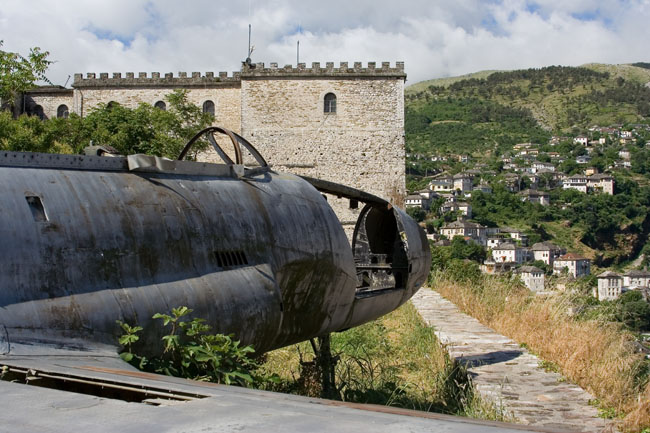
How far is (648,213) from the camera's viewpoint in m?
149

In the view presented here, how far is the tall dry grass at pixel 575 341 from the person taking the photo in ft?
24.4

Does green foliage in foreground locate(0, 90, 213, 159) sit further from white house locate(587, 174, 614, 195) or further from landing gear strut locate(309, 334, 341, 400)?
white house locate(587, 174, 614, 195)

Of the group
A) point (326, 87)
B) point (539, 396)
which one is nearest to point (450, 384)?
point (539, 396)

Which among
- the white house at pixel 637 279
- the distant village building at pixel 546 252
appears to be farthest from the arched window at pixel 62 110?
the distant village building at pixel 546 252

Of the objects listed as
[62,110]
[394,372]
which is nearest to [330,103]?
[62,110]

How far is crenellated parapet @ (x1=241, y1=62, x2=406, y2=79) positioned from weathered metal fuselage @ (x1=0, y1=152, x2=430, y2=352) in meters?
38.0

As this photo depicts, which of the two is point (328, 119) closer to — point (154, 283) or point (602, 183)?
point (154, 283)

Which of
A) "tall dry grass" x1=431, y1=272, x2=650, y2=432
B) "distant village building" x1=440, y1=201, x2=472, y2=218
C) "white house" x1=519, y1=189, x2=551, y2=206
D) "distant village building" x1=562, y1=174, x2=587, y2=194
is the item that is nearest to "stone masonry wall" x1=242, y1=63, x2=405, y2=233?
"tall dry grass" x1=431, y1=272, x2=650, y2=432

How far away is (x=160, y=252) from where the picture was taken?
18.0 ft

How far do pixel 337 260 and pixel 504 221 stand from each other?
155m

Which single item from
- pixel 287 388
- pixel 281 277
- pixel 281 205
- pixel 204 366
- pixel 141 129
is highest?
pixel 141 129

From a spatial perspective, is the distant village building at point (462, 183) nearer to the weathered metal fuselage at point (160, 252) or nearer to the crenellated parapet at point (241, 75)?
the crenellated parapet at point (241, 75)

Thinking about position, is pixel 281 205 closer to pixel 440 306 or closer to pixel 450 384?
pixel 450 384

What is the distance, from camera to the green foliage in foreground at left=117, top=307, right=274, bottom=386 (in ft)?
16.0
